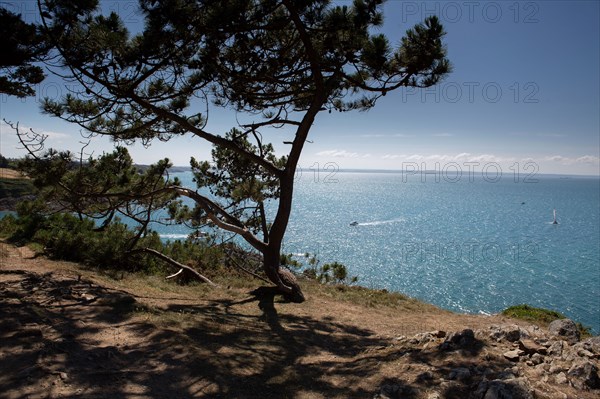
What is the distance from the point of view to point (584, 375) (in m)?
4.05

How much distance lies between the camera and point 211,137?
8.48m

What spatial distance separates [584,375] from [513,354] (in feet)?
2.49

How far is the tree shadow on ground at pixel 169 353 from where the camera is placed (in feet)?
12.6

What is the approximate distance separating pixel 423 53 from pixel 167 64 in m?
5.09

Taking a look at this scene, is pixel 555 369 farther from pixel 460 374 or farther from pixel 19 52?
pixel 19 52

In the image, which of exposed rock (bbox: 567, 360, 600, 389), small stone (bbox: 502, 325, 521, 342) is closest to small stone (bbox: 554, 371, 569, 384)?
exposed rock (bbox: 567, 360, 600, 389)

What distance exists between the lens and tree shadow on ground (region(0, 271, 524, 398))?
3834 millimetres

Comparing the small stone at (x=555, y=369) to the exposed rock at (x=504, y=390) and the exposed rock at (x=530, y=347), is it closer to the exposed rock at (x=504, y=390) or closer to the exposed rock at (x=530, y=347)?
the exposed rock at (x=530, y=347)

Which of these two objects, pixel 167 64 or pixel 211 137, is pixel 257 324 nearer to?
pixel 211 137

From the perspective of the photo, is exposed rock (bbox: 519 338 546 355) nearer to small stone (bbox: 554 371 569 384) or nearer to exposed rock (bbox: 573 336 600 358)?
exposed rock (bbox: 573 336 600 358)

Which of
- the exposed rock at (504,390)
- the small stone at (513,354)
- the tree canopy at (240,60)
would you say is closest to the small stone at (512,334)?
the small stone at (513,354)

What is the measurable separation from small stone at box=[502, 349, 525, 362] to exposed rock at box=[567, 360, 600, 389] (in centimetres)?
58

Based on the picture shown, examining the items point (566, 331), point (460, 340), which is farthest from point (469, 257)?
point (460, 340)

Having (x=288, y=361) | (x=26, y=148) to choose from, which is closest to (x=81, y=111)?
(x=26, y=148)
